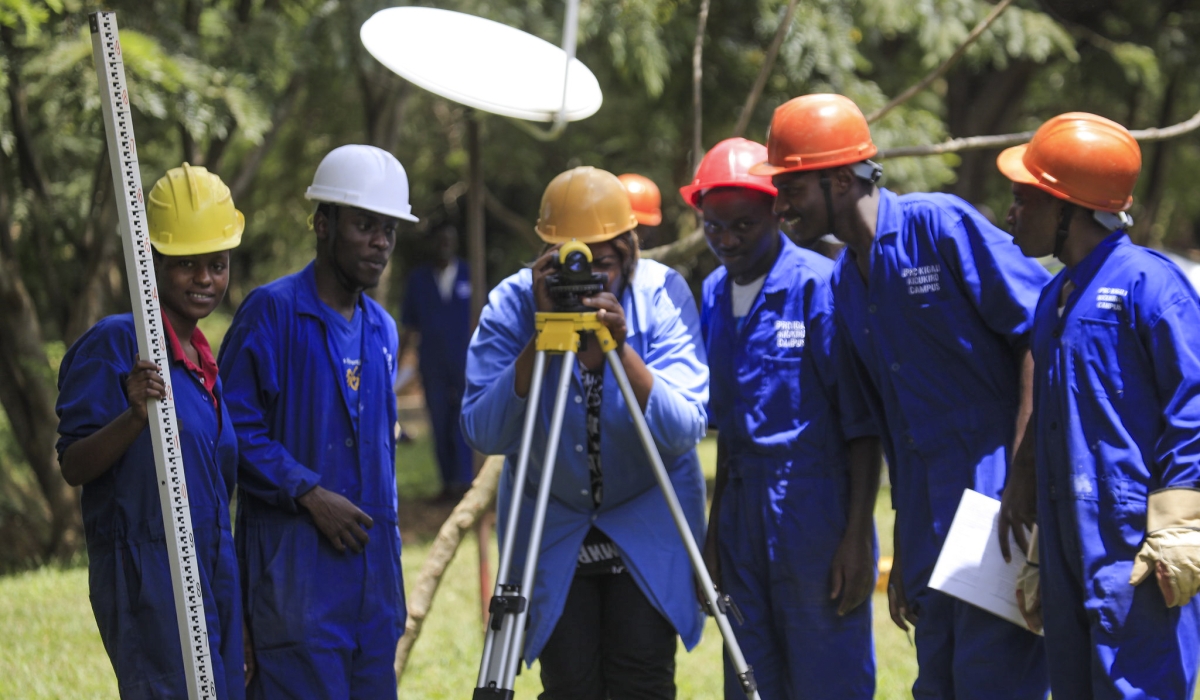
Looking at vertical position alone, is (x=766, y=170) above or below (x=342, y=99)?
above

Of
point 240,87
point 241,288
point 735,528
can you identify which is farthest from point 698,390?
point 241,288

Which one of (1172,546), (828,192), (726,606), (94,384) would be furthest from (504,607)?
(1172,546)

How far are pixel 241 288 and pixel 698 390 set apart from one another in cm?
1363

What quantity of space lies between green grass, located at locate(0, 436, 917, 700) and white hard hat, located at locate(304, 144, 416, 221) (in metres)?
2.78

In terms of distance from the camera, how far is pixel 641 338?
4047mm

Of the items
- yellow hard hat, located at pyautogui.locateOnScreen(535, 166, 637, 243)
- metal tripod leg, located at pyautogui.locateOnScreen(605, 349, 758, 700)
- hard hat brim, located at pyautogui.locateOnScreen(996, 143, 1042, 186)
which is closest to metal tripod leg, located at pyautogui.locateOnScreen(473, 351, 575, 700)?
metal tripod leg, located at pyautogui.locateOnScreen(605, 349, 758, 700)

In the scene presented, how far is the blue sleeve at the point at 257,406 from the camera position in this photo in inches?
146

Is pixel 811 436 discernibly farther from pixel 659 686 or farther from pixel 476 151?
pixel 476 151

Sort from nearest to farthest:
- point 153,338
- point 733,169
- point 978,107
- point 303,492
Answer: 1. point 153,338
2. point 303,492
3. point 733,169
4. point 978,107

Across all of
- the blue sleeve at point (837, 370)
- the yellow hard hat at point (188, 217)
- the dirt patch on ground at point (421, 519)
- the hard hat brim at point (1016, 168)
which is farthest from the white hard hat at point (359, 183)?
the dirt patch on ground at point (421, 519)

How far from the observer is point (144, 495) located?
335 centimetres

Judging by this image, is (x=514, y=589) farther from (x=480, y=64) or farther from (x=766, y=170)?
(x=480, y=64)

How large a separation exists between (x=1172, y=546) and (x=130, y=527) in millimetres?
2726

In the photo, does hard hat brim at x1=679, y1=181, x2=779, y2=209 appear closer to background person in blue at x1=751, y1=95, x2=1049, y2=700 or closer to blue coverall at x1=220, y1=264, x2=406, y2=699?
background person in blue at x1=751, y1=95, x2=1049, y2=700
